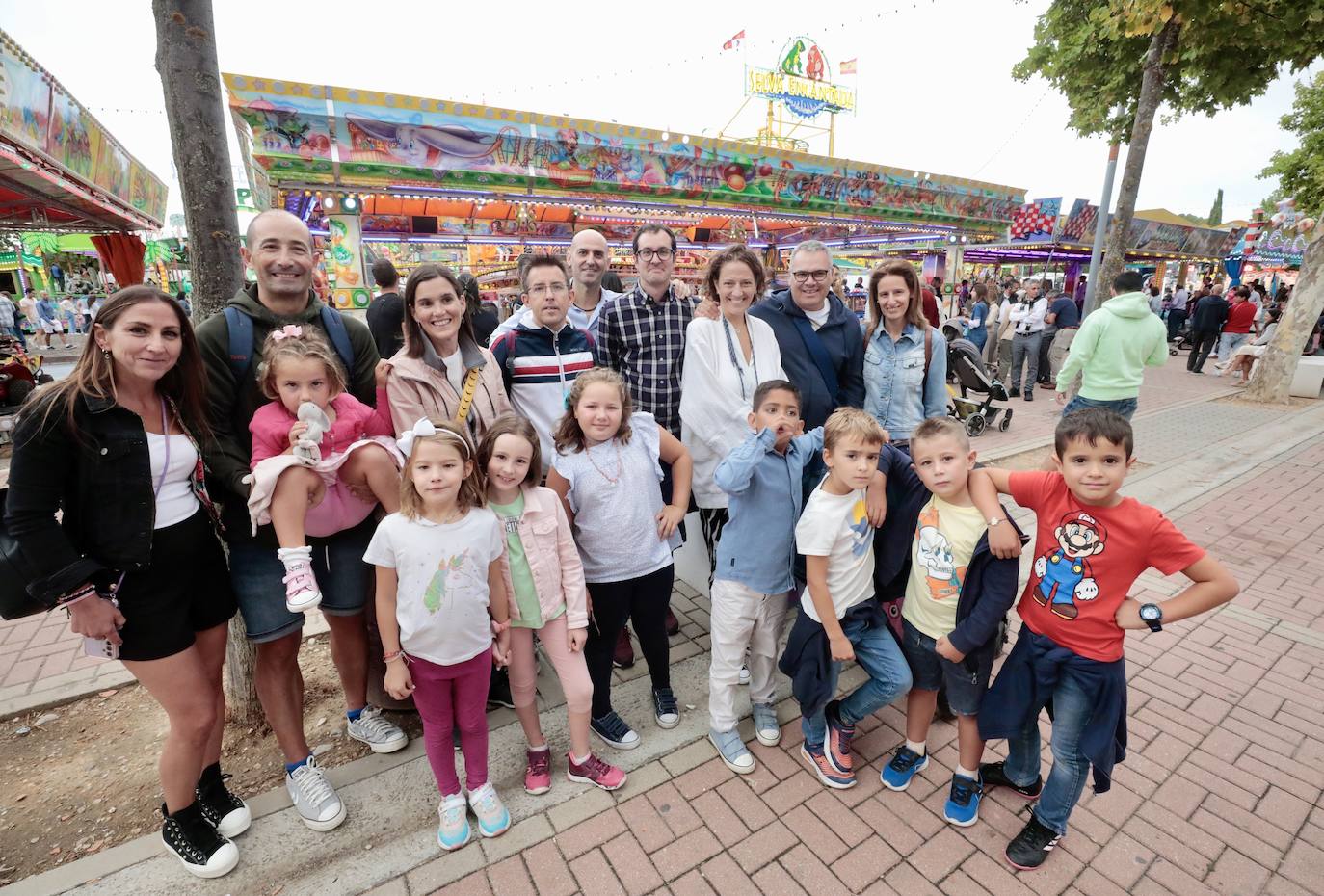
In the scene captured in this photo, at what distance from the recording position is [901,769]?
93.7 inches

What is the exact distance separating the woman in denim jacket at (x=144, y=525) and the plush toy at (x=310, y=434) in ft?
1.25

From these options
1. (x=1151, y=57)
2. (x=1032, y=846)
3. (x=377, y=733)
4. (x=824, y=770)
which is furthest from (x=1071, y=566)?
(x=1151, y=57)

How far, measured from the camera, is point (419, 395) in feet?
8.06

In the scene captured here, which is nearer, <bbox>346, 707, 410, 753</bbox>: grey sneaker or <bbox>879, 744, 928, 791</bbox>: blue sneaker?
<bbox>879, 744, 928, 791</bbox>: blue sneaker

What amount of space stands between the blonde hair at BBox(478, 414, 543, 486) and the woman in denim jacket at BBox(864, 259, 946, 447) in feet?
6.35

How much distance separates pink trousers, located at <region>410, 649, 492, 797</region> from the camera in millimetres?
2113

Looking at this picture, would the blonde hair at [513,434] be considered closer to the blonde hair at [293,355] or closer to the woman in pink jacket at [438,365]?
the woman in pink jacket at [438,365]

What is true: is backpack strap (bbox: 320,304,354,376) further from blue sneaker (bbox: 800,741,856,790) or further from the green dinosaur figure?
the green dinosaur figure

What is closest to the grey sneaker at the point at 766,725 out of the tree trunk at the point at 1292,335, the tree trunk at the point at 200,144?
the tree trunk at the point at 200,144

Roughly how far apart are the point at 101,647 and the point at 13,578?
0.30 m

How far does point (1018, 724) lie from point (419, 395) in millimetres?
2621

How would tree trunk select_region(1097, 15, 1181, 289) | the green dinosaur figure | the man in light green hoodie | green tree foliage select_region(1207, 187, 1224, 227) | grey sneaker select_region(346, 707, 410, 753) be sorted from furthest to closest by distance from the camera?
green tree foliage select_region(1207, 187, 1224, 227) → the green dinosaur figure → tree trunk select_region(1097, 15, 1181, 289) → the man in light green hoodie → grey sneaker select_region(346, 707, 410, 753)

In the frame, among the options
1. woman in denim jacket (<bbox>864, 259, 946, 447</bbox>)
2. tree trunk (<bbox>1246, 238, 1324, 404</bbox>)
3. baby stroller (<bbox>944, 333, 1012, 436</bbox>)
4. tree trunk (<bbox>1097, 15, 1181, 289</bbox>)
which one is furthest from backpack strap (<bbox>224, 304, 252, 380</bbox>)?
tree trunk (<bbox>1246, 238, 1324, 404</bbox>)

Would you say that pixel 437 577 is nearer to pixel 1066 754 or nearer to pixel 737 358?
pixel 737 358
